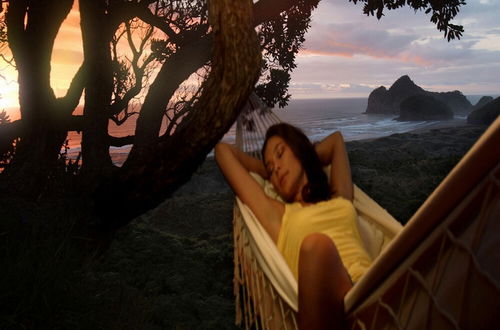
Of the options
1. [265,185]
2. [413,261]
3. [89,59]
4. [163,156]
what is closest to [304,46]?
[89,59]

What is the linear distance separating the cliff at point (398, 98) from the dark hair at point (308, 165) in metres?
67.9

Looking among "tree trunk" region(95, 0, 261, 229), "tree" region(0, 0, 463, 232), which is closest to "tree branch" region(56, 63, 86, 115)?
"tree" region(0, 0, 463, 232)

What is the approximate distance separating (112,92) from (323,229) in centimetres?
229

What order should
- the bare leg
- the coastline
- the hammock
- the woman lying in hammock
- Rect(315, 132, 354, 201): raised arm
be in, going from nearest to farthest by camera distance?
the hammock
the bare leg
the woman lying in hammock
Rect(315, 132, 354, 201): raised arm
the coastline

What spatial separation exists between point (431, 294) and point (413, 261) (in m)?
0.07

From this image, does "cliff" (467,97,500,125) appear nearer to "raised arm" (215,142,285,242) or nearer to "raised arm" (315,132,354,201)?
"raised arm" (315,132,354,201)

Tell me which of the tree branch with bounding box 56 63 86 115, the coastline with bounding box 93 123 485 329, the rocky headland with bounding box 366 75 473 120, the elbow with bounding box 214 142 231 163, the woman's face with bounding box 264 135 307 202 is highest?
the rocky headland with bounding box 366 75 473 120

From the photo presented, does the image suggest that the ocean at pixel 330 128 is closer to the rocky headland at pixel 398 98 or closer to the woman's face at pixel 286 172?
the woman's face at pixel 286 172

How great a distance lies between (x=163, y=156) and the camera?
2510 millimetres

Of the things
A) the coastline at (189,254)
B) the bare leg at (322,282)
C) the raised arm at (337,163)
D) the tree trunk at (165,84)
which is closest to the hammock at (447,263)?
the bare leg at (322,282)

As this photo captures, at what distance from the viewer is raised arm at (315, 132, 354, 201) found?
191cm

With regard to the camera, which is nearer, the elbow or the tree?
the elbow

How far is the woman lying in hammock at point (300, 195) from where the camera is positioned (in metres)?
1.52

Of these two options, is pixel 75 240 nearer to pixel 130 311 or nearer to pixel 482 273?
pixel 130 311
